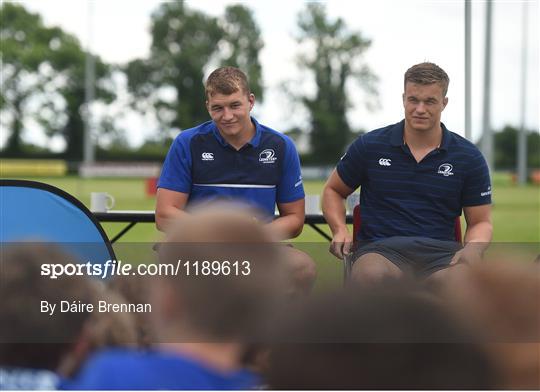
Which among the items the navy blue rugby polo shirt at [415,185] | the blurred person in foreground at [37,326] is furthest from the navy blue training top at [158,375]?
the navy blue rugby polo shirt at [415,185]

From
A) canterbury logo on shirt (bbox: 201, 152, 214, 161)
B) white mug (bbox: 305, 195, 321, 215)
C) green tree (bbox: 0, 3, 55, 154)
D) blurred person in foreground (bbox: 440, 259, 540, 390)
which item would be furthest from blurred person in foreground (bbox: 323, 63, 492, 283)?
green tree (bbox: 0, 3, 55, 154)

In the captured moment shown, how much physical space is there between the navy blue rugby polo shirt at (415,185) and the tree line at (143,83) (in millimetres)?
15584

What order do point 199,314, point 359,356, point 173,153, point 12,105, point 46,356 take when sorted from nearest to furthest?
point 359,356
point 199,314
point 46,356
point 173,153
point 12,105

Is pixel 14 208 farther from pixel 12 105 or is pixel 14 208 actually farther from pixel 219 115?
pixel 12 105

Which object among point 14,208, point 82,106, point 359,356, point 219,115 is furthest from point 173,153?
point 82,106

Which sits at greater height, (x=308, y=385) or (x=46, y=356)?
(x=308, y=385)

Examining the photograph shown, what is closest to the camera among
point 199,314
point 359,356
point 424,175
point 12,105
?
point 359,356

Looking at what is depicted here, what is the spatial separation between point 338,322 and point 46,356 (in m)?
0.65

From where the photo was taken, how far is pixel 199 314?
93 centimetres

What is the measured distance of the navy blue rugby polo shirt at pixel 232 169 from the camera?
289cm

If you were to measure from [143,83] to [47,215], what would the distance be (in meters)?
25.7

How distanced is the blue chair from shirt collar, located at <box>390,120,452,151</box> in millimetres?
1237

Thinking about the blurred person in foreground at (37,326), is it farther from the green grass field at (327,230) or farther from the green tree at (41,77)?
the green tree at (41,77)

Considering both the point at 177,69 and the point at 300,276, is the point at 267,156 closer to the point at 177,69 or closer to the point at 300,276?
the point at 300,276
